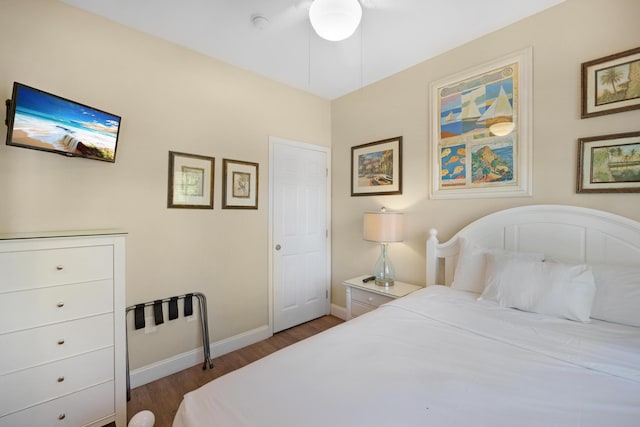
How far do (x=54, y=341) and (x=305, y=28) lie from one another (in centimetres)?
257

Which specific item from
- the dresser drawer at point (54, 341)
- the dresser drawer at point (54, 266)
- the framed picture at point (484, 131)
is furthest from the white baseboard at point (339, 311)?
the dresser drawer at point (54, 266)

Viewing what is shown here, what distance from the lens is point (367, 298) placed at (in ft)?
8.18

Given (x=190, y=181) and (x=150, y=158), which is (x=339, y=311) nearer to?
(x=190, y=181)

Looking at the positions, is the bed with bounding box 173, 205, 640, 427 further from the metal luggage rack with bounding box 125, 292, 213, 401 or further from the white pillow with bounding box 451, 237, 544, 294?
the metal luggage rack with bounding box 125, 292, 213, 401

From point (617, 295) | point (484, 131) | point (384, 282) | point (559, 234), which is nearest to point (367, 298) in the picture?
point (384, 282)

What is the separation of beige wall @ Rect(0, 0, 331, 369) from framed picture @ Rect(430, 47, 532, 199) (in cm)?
164

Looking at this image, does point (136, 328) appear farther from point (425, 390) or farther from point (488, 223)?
point (488, 223)

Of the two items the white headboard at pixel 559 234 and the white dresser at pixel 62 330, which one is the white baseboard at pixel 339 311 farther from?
the white dresser at pixel 62 330

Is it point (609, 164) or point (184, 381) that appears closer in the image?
point (609, 164)

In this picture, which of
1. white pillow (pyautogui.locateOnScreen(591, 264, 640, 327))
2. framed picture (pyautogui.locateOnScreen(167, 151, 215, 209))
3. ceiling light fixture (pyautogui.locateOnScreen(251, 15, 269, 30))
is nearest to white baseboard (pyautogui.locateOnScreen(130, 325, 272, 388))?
framed picture (pyautogui.locateOnScreen(167, 151, 215, 209))

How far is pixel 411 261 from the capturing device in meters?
2.60

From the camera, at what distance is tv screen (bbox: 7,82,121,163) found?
143cm

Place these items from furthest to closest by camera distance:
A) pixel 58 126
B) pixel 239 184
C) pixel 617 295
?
pixel 239 184 → pixel 58 126 → pixel 617 295

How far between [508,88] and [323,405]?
95.6 inches
